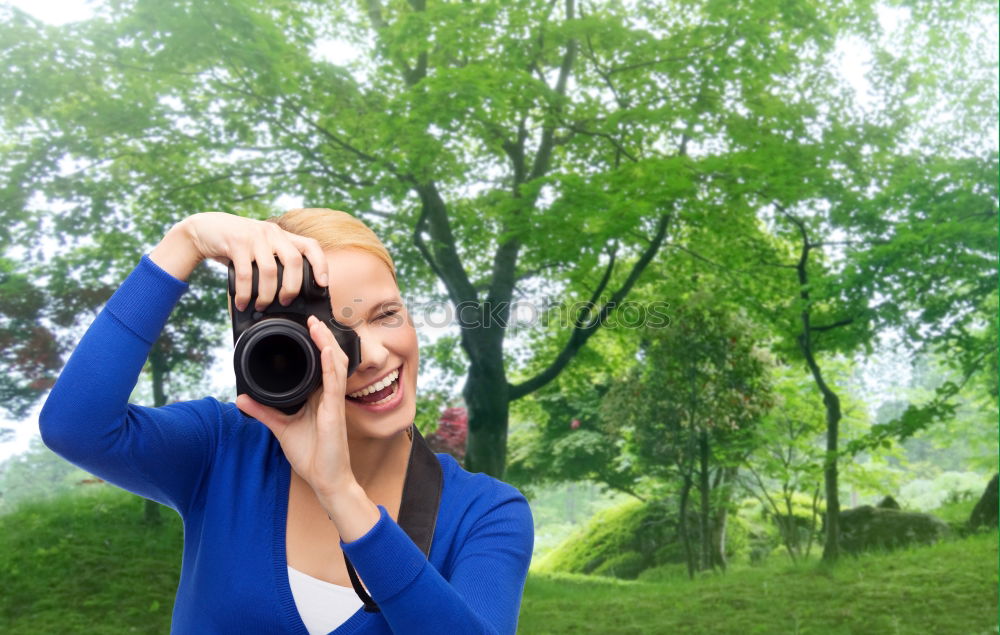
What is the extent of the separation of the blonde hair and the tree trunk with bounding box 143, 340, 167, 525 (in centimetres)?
769

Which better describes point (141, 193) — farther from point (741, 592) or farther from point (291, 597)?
point (291, 597)

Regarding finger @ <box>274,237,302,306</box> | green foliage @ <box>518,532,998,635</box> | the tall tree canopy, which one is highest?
the tall tree canopy

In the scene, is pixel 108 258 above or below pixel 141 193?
below

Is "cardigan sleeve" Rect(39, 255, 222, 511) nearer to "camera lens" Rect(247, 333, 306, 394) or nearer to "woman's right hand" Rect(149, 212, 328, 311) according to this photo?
"woman's right hand" Rect(149, 212, 328, 311)

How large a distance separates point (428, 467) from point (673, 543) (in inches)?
522

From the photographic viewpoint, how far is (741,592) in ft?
26.4

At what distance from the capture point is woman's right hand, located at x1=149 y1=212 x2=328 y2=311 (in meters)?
0.92

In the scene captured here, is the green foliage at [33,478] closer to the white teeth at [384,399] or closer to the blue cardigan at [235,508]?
the blue cardigan at [235,508]

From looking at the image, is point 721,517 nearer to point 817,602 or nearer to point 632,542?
point 632,542

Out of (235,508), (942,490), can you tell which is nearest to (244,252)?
(235,508)

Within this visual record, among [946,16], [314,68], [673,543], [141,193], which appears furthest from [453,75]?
[673,543]

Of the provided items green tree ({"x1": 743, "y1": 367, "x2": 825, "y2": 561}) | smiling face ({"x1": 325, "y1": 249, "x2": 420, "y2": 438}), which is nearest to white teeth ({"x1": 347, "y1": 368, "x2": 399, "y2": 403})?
smiling face ({"x1": 325, "y1": 249, "x2": 420, "y2": 438})

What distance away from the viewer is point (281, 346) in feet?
3.03

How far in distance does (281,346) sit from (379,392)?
0.22m
